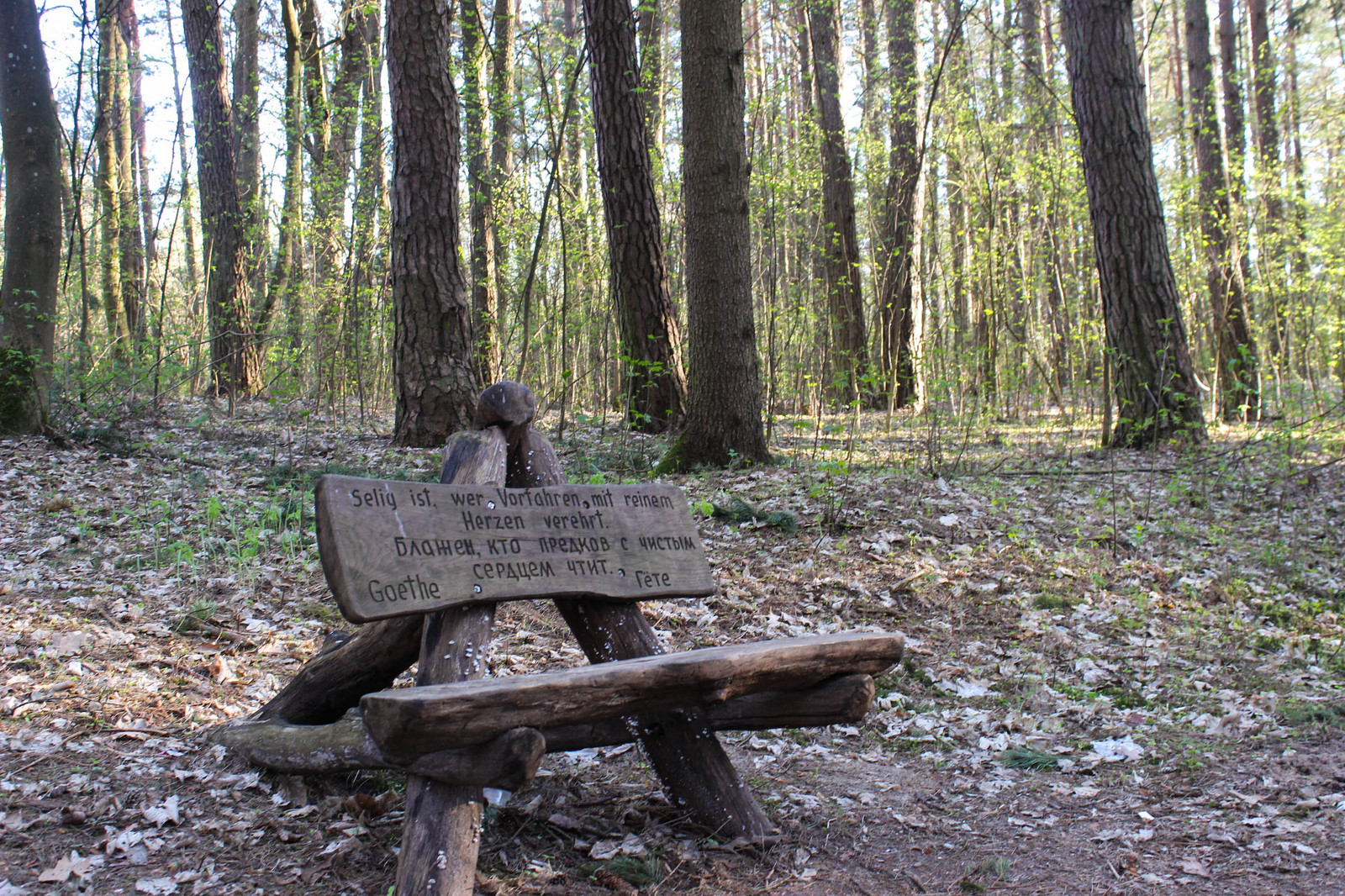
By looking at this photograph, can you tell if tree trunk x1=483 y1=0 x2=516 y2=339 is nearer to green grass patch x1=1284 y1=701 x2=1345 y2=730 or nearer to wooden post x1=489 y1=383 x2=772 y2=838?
wooden post x1=489 y1=383 x2=772 y2=838

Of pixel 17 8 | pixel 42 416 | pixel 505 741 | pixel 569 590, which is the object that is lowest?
pixel 505 741

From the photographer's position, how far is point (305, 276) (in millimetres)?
12859

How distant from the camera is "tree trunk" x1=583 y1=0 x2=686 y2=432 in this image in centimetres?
887

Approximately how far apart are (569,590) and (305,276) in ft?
37.3

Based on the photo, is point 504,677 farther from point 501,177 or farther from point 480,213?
point 501,177

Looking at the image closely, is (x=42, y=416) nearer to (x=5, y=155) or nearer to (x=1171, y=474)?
(x=5, y=155)

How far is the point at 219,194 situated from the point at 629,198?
6780 millimetres

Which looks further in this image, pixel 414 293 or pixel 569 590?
pixel 414 293

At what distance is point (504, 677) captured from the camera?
2.35m

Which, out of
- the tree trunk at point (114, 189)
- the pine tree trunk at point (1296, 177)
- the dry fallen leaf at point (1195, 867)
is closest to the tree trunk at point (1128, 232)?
the pine tree trunk at point (1296, 177)

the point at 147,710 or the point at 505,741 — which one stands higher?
the point at 505,741

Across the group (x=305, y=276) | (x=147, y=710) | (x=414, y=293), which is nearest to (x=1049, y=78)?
(x=414, y=293)

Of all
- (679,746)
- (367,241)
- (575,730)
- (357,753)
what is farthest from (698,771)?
(367,241)

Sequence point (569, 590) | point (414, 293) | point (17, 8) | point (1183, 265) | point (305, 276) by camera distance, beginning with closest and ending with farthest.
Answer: point (569, 590) → point (17, 8) → point (414, 293) → point (1183, 265) → point (305, 276)
